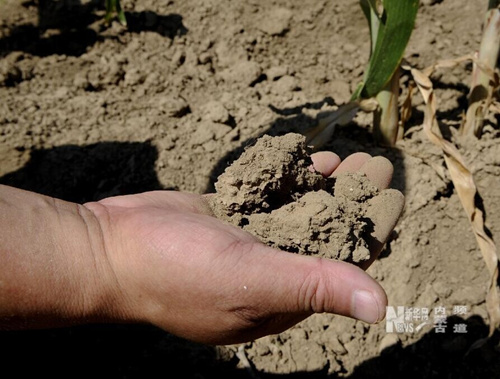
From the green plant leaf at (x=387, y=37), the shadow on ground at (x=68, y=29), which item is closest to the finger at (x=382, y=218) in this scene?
the green plant leaf at (x=387, y=37)

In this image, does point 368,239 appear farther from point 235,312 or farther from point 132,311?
point 132,311

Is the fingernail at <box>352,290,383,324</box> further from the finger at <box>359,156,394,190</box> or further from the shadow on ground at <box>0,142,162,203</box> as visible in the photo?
the shadow on ground at <box>0,142,162,203</box>

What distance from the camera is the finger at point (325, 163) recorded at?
63.4 inches

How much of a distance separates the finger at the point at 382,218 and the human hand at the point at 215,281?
262mm

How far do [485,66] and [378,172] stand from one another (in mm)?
914

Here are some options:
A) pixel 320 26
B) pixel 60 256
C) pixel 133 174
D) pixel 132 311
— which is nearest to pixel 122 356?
pixel 132 311

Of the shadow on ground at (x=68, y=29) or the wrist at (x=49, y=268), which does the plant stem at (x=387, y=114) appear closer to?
the shadow on ground at (x=68, y=29)

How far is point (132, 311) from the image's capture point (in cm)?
123

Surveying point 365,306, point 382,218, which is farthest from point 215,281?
point 382,218

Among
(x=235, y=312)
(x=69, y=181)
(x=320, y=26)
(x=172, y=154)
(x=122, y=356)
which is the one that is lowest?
(x=122, y=356)

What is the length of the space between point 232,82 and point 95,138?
2.41 ft

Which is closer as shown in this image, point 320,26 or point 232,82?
point 232,82

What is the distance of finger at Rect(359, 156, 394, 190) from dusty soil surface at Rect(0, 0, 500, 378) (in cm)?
49

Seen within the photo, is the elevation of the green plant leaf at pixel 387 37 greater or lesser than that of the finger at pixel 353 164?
greater
